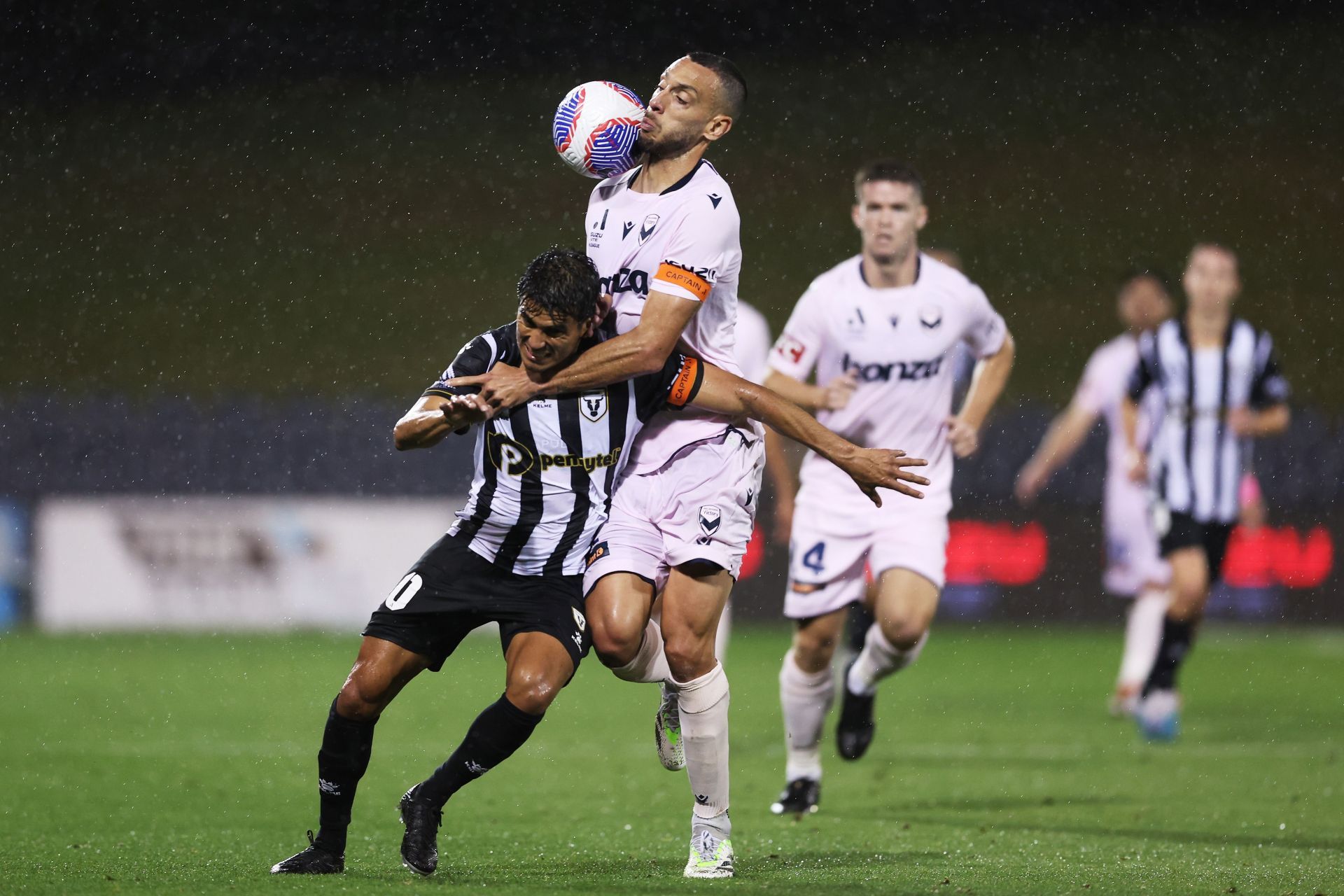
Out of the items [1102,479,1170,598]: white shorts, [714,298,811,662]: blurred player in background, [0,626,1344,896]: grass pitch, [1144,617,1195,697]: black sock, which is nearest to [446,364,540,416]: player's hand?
[0,626,1344,896]: grass pitch

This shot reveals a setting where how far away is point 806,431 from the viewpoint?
4.64m

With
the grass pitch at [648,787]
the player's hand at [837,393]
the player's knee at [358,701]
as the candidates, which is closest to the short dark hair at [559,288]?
the player's knee at [358,701]

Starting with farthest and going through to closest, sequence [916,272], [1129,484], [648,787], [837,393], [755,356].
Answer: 1. [1129,484]
2. [755,356]
3. [648,787]
4. [916,272]
5. [837,393]

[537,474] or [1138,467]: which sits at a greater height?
[1138,467]

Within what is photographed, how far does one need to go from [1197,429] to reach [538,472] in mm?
5762

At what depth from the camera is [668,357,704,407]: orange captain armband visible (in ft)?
15.7

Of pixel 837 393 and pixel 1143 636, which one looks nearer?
pixel 837 393

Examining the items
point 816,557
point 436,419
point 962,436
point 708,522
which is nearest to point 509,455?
point 436,419

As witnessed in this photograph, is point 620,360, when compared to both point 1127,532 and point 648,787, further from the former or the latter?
point 1127,532

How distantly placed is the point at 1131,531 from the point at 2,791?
825 centimetres

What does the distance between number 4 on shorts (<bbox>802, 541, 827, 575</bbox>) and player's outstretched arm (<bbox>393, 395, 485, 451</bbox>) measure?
2493 mm

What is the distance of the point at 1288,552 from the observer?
1463 cm

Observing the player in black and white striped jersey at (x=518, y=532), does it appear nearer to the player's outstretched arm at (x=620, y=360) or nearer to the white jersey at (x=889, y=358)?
the player's outstretched arm at (x=620, y=360)

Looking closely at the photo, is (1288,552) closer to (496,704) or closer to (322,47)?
(496,704)
